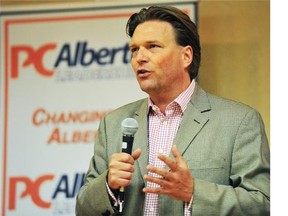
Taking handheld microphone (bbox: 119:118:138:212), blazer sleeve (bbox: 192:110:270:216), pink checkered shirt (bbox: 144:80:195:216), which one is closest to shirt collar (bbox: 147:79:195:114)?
pink checkered shirt (bbox: 144:80:195:216)

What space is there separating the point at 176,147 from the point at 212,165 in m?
0.13

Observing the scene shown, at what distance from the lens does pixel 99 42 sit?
319 cm

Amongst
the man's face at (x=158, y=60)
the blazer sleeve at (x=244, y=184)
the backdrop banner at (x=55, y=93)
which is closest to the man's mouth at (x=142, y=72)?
the man's face at (x=158, y=60)

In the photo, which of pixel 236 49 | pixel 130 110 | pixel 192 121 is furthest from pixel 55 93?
pixel 192 121

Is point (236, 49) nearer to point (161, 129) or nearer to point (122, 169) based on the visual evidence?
point (161, 129)

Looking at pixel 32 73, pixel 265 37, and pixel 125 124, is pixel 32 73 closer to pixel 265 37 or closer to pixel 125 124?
pixel 265 37

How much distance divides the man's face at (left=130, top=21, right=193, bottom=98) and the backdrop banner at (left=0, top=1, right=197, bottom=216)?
93cm

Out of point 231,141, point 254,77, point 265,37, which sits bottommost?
point 231,141

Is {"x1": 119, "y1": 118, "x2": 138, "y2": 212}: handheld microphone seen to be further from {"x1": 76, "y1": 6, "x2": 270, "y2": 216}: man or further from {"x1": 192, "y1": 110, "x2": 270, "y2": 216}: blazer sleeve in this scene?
{"x1": 192, "y1": 110, "x2": 270, "y2": 216}: blazer sleeve

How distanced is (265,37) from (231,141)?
125cm

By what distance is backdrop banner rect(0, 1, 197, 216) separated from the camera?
10.3ft

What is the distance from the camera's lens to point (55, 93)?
3.20 meters

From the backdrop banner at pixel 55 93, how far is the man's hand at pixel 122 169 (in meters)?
1.33
